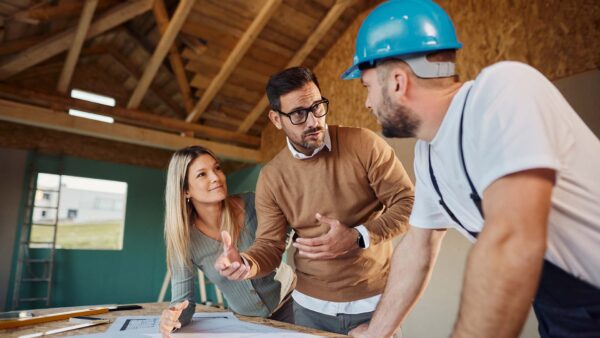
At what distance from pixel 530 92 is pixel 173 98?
291 inches

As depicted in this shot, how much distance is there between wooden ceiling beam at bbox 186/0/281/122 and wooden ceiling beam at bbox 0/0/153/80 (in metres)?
1.15

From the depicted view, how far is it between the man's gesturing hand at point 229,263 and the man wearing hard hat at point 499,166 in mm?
699

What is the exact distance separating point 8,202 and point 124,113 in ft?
9.69

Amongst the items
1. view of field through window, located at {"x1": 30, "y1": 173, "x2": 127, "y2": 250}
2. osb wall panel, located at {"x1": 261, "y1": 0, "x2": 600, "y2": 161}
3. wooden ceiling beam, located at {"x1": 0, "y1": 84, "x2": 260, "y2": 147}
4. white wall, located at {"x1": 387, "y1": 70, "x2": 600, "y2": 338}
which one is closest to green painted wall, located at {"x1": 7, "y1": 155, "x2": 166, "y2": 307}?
view of field through window, located at {"x1": 30, "y1": 173, "x2": 127, "y2": 250}

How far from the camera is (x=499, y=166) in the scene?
0.64 metres

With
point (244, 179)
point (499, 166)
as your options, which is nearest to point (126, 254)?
point (244, 179)

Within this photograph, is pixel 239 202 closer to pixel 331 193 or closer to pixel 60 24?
pixel 331 193

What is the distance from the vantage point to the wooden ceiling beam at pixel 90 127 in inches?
186

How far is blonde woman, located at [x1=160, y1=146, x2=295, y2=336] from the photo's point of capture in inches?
70.7

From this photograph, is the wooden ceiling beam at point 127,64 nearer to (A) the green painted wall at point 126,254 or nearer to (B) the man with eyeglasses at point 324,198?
(A) the green painted wall at point 126,254

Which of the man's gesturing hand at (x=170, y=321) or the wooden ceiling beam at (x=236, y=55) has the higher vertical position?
the wooden ceiling beam at (x=236, y=55)

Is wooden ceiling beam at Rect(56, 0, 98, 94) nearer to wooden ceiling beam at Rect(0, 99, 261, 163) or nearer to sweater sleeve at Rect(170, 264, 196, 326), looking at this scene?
wooden ceiling beam at Rect(0, 99, 261, 163)

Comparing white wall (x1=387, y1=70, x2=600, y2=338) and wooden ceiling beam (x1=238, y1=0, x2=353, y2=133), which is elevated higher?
wooden ceiling beam (x1=238, y1=0, x2=353, y2=133)

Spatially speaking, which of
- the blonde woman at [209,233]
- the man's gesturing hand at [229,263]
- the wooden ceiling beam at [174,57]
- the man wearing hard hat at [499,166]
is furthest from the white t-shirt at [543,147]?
the wooden ceiling beam at [174,57]
